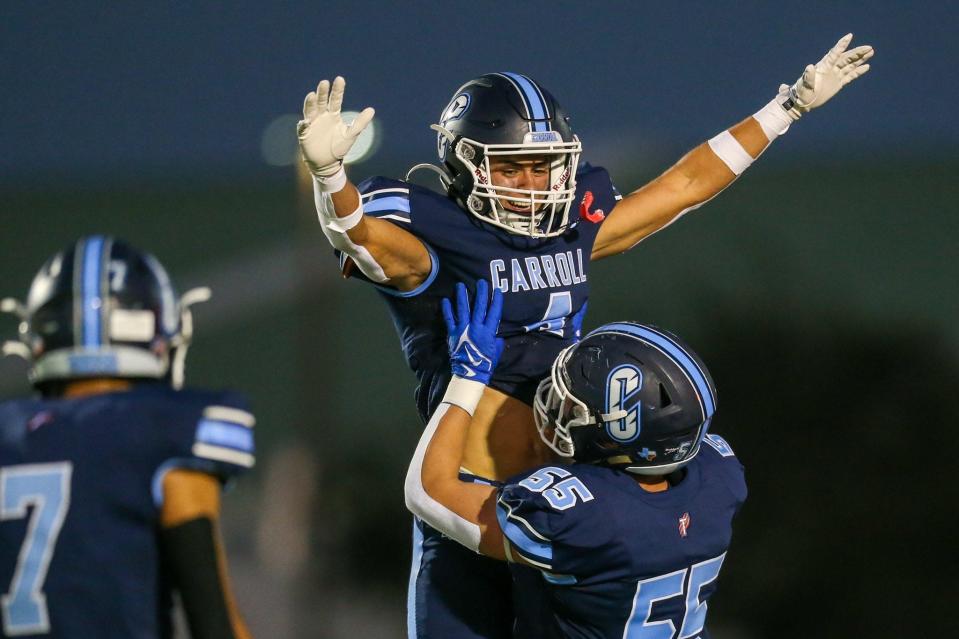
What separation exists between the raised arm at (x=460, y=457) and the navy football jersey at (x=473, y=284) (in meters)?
0.12

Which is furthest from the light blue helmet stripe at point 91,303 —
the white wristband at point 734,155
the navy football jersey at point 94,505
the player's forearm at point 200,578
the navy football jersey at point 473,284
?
the white wristband at point 734,155

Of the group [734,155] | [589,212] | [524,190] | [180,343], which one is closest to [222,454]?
[180,343]

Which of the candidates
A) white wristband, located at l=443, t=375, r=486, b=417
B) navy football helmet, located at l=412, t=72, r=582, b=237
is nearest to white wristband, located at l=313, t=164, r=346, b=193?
navy football helmet, located at l=412, t=72, r=582, b=237

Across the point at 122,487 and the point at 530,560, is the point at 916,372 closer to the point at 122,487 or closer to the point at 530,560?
the point at 530,560

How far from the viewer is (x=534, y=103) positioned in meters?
3.11

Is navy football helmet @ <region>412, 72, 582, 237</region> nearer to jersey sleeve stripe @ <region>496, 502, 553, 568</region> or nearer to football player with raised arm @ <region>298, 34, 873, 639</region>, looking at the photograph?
football player with raised arm @ <region>298, 34, 873, 639</region>

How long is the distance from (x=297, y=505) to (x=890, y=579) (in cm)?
292

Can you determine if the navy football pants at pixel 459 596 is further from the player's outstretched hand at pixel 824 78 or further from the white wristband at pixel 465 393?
the player's outstretched hand at pixel 824 78

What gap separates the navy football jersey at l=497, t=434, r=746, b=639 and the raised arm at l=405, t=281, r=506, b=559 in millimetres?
103

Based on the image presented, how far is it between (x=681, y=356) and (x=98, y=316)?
3.88ft

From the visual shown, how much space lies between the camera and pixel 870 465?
650 cm

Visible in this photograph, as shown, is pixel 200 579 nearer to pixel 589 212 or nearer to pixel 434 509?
pixel 434 509

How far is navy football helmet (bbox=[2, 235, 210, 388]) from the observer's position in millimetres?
2311

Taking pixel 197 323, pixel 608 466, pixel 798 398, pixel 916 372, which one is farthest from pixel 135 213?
pixel 608 466
